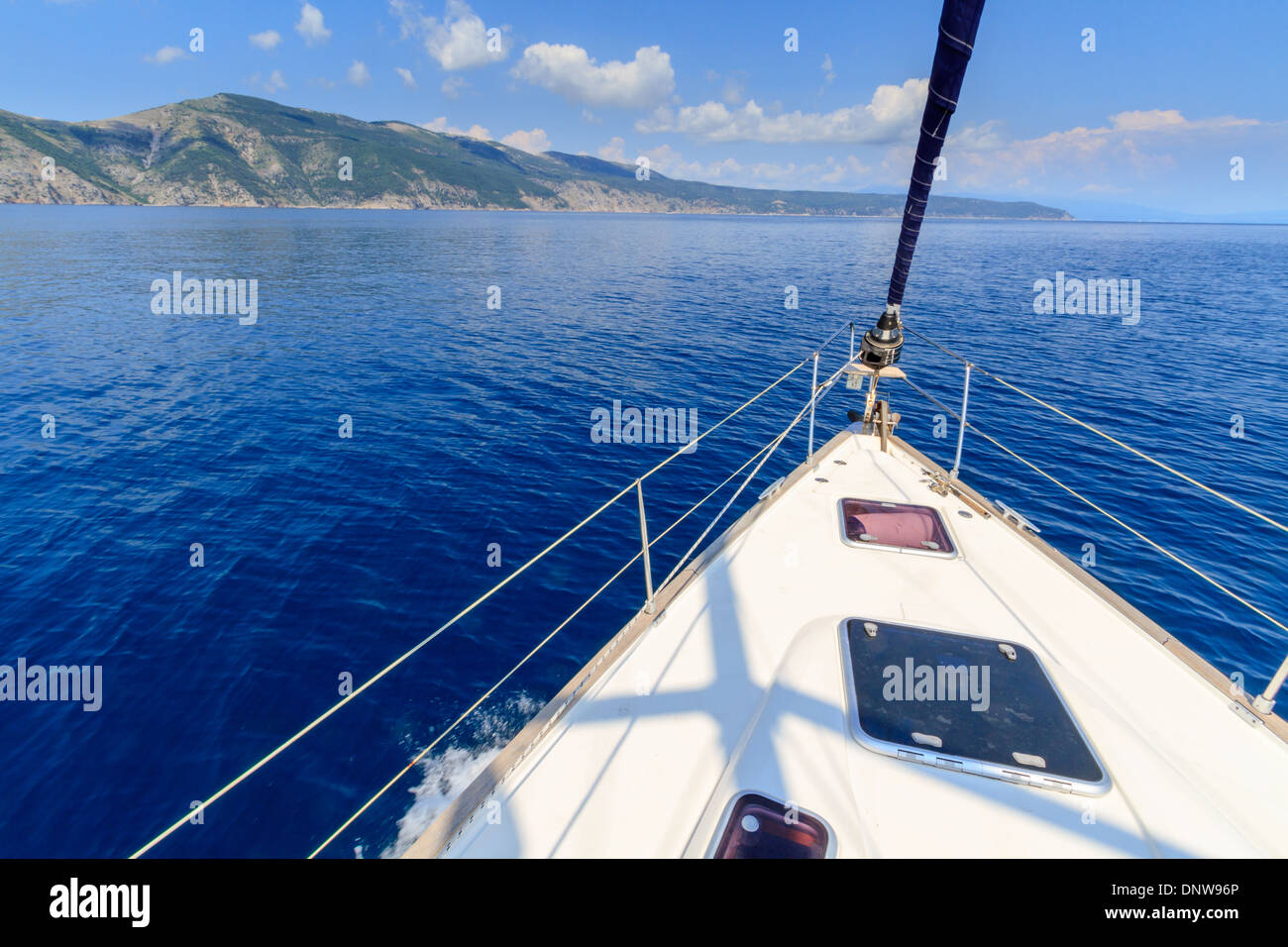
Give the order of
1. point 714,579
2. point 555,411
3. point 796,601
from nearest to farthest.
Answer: point 796,601 → point 714,579 → point 555,411

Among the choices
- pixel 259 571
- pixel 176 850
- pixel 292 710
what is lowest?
pixel 176 850

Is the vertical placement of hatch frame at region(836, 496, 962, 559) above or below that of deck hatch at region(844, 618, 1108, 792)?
above

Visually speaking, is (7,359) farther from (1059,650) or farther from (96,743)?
(1059,650)

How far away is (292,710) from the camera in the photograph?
37.7 ft

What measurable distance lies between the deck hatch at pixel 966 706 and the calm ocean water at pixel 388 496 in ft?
26.1

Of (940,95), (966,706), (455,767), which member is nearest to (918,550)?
(966,706)

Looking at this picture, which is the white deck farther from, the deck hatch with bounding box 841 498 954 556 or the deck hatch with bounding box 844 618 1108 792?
the deck hatch with bounding box 841 498 954 556

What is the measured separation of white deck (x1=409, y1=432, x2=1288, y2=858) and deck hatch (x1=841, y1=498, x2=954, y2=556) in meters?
0.61

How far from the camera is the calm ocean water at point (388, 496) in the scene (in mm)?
10742

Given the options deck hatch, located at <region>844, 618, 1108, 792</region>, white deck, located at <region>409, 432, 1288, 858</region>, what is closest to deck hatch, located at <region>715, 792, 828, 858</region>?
white deck, located at <region>409, 432, 1288, 858</region>

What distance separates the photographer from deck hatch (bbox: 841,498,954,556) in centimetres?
945

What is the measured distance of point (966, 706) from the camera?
5.72 m

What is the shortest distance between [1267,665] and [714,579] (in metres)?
14.7
